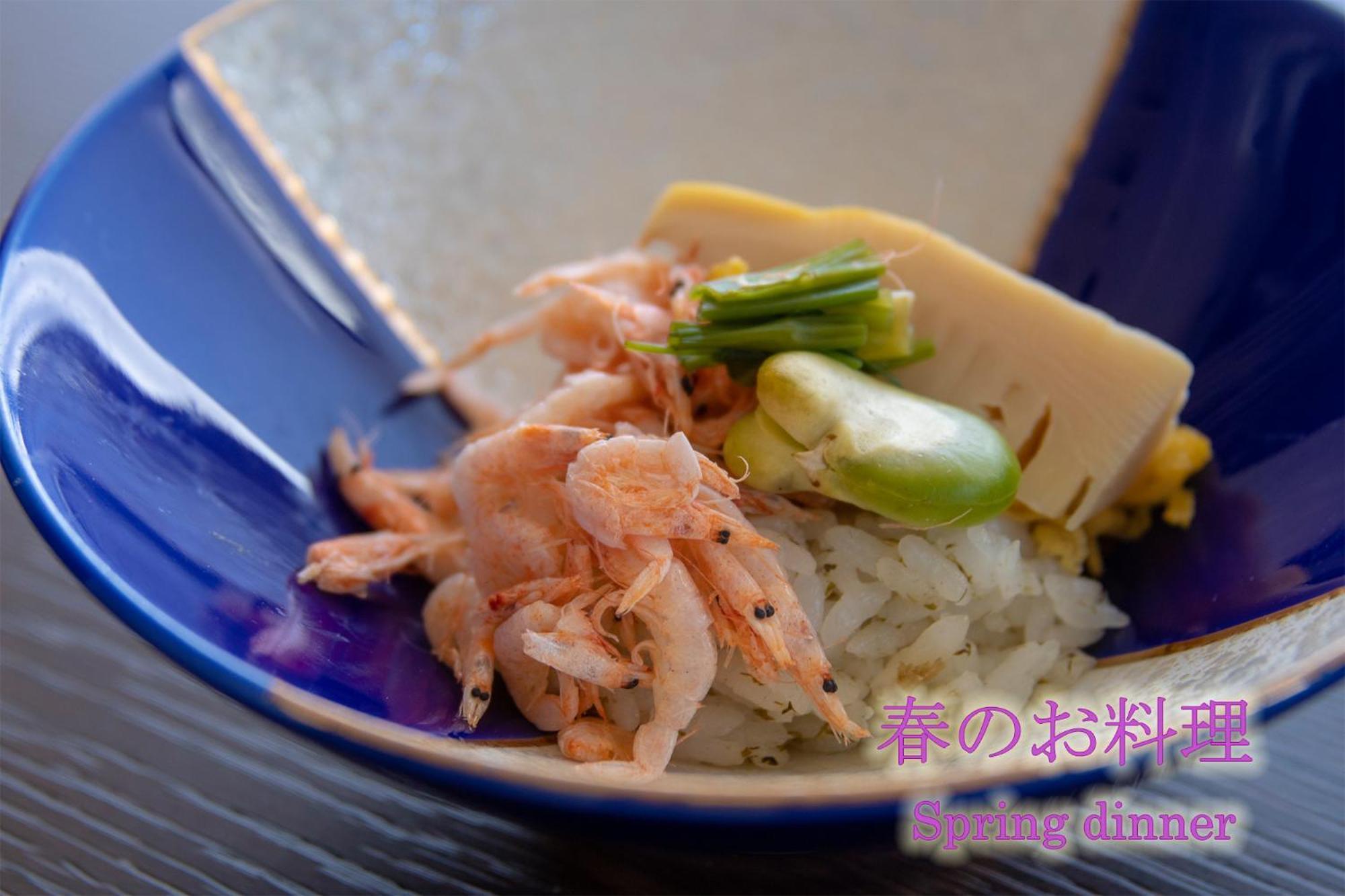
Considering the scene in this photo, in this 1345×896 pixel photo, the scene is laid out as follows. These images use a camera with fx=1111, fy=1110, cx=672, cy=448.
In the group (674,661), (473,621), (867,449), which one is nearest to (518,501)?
(473,621)

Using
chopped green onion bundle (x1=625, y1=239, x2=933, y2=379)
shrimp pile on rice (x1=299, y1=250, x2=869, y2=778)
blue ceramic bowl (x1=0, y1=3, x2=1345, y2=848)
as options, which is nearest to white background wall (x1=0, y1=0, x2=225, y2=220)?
blue ceramic bowl (x1=0, y1=3, x2=1345, y2=848)

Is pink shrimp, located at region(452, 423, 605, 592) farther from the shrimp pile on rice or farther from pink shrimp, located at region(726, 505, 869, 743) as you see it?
pink shrimp, located at region(726, 505, 869, 743)

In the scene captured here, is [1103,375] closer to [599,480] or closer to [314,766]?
[599,480]

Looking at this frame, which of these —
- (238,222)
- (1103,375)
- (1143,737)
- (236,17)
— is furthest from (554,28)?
(1143,737)

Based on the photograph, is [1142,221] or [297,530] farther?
[1142,221]

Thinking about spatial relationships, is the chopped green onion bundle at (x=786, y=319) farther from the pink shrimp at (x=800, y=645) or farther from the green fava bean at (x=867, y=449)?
the pink shrimp at (x=800, y=645)

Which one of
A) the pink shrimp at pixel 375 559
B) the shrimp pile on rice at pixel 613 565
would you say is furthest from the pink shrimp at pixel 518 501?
the pink shrimp at pixel 375 559
